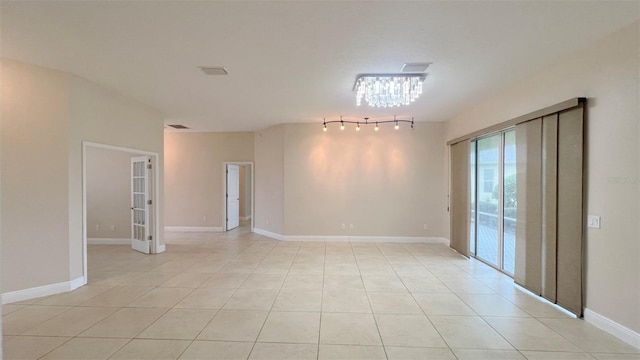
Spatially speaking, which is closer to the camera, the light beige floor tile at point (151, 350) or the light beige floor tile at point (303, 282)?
the light beige floor tile at point (151, 350)

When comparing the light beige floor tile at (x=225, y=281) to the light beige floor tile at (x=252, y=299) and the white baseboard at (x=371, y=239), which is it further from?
the white baseboard at (x=371, y=239)

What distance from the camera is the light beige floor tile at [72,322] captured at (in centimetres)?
290

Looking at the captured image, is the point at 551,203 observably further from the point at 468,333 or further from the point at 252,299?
the point at 252,299

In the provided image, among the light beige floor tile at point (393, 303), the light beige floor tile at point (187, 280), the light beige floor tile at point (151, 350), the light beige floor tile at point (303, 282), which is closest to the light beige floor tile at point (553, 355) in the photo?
the light beige floor tile at point (393, 303)

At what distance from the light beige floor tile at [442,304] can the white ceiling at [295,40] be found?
2.74 metres

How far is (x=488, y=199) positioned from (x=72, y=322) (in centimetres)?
580

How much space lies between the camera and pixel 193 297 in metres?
3.71

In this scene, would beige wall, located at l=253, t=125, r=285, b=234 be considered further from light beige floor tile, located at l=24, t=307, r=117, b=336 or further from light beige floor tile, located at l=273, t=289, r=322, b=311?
light beige floor tile, located at l=24, t=307, r=117, b=336

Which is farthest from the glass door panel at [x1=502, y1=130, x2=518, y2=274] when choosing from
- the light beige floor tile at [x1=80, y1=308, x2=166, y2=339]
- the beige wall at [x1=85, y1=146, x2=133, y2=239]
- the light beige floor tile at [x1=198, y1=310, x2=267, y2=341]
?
the beige wall at [x1=85, y1=146, x2=133, y2=239]

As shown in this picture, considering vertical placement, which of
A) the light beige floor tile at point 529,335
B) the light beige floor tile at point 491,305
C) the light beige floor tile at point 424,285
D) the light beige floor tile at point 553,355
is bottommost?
the light beige floor tile at point 553,355

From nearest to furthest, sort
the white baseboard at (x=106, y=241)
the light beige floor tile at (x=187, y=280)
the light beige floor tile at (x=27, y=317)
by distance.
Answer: the light beige floor tile at (x=27, y=317)
the light beige floor tile at (x=187, y=280)
the white baseboard at (x=106, y=241)

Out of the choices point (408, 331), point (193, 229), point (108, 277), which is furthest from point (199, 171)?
point (408, 331)

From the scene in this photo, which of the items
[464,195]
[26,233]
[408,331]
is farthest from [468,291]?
[26,233]

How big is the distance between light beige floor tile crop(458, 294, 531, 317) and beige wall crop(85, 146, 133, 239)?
6764 mm
